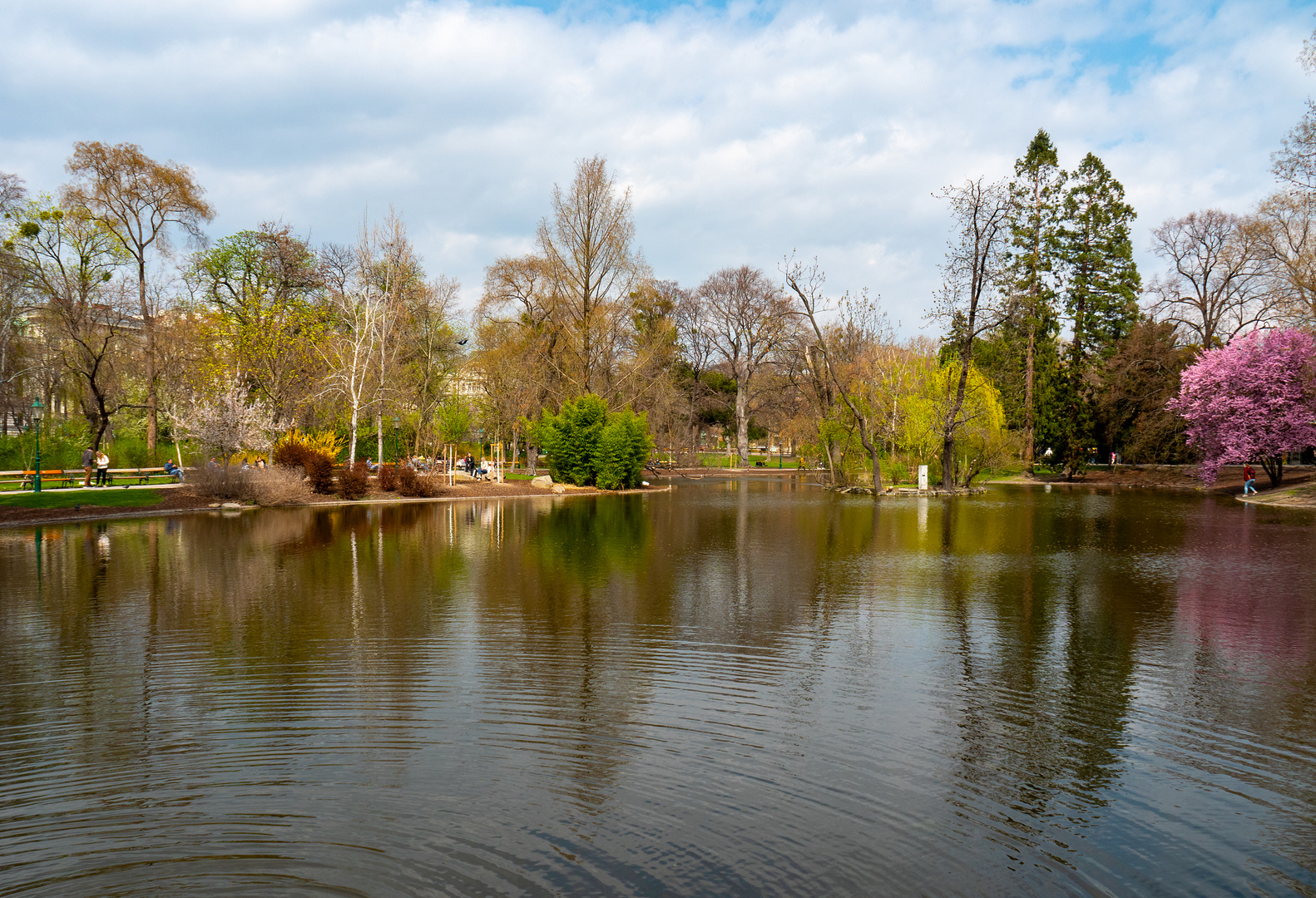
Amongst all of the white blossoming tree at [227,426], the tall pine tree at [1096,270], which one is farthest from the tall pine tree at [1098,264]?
the white blossoming tree at [227,426]

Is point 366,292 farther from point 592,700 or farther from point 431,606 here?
point 592,700

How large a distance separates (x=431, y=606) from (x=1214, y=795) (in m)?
8.71

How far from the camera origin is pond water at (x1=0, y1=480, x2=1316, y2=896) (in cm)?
434

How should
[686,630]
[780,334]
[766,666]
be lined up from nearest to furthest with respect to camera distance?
[766,666]
[686,630]
[780,334]

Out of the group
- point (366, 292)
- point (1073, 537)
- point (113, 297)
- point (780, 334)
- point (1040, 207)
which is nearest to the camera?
point (1073, 537)

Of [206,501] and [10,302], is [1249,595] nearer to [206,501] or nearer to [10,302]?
[206,501]

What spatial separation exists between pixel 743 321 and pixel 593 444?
101 ft

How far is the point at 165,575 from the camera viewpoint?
44.0ft

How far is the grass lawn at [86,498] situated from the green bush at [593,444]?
1655cm

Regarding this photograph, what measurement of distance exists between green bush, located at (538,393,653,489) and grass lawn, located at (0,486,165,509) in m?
16.5

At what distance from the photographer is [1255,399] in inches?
1367

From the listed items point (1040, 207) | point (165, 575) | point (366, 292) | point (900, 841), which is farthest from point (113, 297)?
point (1040, 207)

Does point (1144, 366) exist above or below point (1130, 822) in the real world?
above

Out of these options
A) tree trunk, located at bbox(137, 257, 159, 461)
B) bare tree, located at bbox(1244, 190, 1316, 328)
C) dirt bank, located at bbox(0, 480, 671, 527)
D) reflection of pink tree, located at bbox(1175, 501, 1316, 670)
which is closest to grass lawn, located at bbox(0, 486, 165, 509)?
dirt bank, located at bbox(0, 480, 671, 527)
